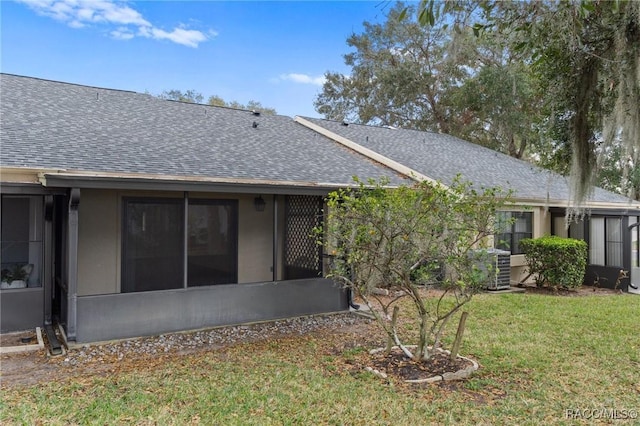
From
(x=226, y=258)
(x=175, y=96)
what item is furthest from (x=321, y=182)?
(x=175, y=96)

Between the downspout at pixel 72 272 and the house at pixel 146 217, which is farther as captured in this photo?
the house at pixel 146 217

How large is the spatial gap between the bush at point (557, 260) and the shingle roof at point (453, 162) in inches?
50.3

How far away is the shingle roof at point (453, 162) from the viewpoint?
12.2 m

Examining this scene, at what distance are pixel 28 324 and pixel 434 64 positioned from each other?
70.9ft

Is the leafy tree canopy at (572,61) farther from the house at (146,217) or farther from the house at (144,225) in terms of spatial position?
the house at (144,225)

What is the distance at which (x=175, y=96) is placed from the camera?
30734mm

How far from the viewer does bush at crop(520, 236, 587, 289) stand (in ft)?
36.6

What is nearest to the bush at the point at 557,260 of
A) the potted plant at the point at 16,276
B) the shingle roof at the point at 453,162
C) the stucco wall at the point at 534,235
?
the stucco wall at the point at 534,235

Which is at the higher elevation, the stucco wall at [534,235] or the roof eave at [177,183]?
the roof eave at [177,183]

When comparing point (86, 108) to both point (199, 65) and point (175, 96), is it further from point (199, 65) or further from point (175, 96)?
point (175, 96)

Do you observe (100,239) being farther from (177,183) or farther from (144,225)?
(177,183)

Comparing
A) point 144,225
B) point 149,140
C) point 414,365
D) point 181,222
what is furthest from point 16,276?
point 414,365

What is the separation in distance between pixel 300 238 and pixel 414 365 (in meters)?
3.96

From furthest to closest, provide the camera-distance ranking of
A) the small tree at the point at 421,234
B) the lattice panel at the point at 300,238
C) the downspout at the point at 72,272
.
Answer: the lattice panel at the point at 300,238, the downspout at the point at 72,272, the small tree at the point at 421,234
